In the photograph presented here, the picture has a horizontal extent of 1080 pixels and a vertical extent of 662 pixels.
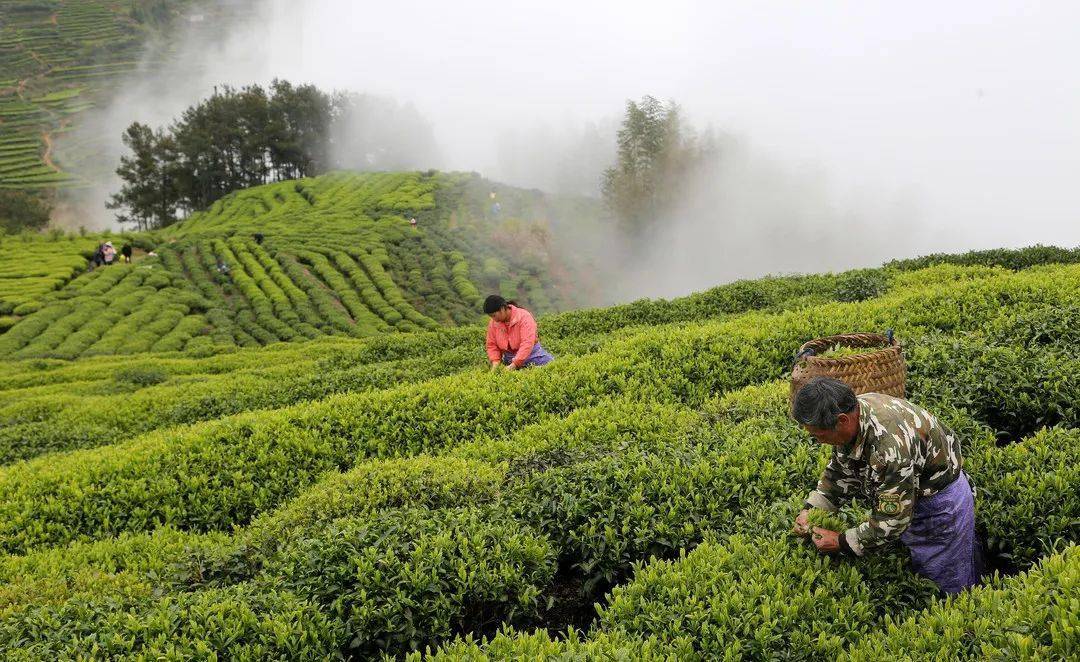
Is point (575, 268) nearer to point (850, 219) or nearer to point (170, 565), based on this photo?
point (850, 219)

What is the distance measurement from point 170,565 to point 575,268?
4671cm

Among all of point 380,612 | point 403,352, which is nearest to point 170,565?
point 380,612

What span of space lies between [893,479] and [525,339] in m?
6.56

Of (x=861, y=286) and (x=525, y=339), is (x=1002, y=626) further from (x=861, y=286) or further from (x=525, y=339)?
(x=861, y=286)

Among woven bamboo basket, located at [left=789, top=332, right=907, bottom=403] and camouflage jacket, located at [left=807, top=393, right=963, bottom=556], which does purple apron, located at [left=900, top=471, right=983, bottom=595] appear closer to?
camouflage jacket, located at [left=807, top=393, right=963, bottom=556]

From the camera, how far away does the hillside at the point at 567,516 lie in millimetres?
4098

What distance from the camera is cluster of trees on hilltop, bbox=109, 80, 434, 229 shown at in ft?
198

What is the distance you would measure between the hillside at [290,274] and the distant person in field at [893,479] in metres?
24.1

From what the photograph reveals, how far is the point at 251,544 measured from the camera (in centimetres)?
597

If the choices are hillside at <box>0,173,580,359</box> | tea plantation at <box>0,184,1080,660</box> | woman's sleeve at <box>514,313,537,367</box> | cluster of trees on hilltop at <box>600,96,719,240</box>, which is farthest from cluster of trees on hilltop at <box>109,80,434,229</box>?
woman's sleeve at <box>514,313,537,367</box>

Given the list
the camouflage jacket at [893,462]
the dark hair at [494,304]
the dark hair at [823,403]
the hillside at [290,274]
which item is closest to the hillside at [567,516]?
the camouflage jacket at [893,462]

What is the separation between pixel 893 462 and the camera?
12.4ft

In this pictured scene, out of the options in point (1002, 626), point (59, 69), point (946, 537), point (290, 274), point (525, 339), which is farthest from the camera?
point (59, 69)

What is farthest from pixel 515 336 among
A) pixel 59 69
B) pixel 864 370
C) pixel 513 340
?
pixel 59 69
